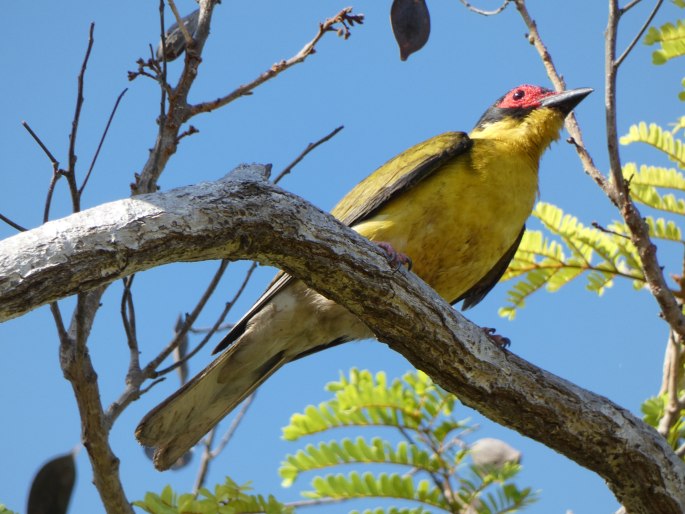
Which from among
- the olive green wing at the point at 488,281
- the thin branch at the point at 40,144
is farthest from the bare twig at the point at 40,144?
the olive green wing at the point at 488,281

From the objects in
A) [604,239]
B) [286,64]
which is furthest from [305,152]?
[604,239]

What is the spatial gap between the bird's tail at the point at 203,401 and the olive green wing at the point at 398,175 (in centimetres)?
75

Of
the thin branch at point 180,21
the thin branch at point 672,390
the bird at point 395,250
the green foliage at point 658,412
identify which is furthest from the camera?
the green foliage at point 658,412

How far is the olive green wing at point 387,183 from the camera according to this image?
3873 millimetres

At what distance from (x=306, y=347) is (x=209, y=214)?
1540 mm

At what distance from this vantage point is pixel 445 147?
13.5ft

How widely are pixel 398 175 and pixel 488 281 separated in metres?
1.00

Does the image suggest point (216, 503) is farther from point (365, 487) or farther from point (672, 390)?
point (672, 390)

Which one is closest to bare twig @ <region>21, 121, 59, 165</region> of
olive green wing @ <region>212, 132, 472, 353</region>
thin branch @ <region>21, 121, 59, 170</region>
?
thin branch @ <region>21, 121, 59, 170</region>

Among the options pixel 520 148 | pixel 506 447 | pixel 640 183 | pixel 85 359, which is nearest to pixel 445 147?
pixel 520 148

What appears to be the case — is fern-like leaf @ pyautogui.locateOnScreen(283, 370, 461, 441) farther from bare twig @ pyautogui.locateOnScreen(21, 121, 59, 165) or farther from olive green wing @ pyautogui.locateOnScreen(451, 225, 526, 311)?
bare twig @ pyautogui.locateOnScreen(21, 121, 59, 165)

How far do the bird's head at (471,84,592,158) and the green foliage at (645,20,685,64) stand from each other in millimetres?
412

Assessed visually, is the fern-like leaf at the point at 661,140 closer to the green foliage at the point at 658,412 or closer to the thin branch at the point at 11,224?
the green foliage at the point at 658,412

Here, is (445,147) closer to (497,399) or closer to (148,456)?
(497,399)
